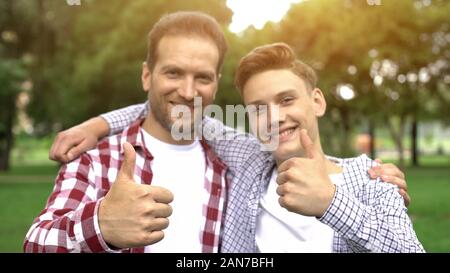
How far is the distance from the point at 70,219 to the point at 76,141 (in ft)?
2.27

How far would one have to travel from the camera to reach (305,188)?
142 centimetres

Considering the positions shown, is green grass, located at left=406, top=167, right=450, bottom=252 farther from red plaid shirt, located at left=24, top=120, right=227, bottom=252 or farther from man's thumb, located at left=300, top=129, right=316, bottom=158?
man's thumb, located at left=300, top=129, right=316, bottom=158

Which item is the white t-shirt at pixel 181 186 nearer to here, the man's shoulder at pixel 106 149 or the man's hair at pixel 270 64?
the man's shoulder at pixel 106 149

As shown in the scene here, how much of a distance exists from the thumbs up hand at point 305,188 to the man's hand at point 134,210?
0.31 meters

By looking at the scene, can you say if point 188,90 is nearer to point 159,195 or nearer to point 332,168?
point 332,168

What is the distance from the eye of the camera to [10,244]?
6312mm

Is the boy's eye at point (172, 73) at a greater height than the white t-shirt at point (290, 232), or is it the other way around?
the boy's eye at point (172, 73)

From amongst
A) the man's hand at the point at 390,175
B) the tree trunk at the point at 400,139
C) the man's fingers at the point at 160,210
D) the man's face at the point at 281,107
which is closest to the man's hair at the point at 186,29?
the man's face at the point at 281,107

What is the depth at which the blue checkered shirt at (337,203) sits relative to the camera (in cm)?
152

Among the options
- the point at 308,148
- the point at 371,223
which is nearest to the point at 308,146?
the point at 308,148

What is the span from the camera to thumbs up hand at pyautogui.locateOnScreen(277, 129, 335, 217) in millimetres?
1419

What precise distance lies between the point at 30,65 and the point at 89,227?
19.1 m

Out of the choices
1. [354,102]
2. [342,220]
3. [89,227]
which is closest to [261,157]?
[342,220]

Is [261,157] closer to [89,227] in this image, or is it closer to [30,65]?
[89,227]
